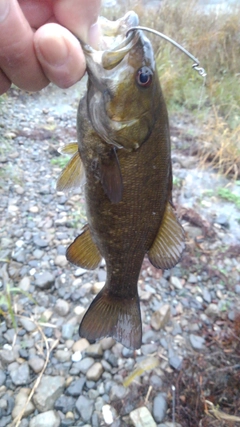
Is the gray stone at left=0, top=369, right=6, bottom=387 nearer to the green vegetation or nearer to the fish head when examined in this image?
the fish head

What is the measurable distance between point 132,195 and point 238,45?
564 centimetres

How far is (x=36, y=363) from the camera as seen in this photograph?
2.56m

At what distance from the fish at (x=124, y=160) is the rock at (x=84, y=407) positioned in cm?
120

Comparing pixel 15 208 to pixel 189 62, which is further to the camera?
pixel 189 62

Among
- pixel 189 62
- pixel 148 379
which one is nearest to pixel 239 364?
pixel 148 379

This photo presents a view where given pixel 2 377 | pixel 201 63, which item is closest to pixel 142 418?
pixel 2 377

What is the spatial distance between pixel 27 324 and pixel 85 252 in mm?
1403

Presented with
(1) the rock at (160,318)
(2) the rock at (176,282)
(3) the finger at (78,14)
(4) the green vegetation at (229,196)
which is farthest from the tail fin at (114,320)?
(4) the green vegetation at (229,196)

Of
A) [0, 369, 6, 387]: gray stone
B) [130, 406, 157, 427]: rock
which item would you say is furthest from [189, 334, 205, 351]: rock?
[0, 369, 6, 387]: gray stone

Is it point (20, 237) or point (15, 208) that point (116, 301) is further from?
point (15, 208)

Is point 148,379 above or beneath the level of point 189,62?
beneath

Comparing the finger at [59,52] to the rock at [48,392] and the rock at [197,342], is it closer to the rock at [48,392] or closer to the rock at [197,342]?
the rock at [48,392]

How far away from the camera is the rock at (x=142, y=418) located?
2278 millimetres

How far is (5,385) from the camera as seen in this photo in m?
2.43
